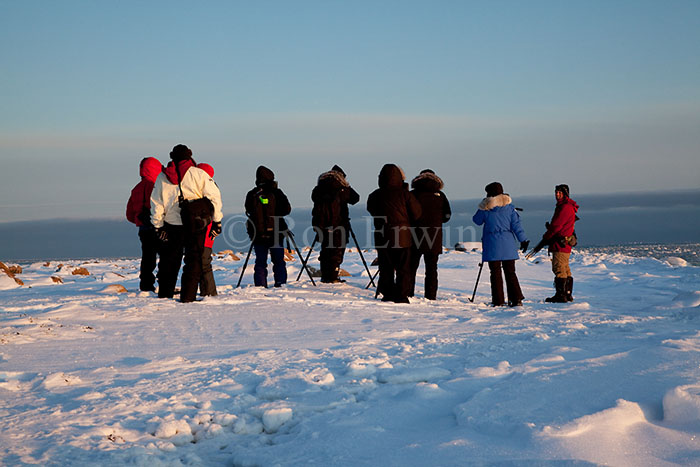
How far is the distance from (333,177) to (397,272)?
263 cm

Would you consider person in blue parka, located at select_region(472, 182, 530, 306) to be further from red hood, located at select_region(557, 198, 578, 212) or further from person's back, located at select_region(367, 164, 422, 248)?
person's back, located at select_region(367, 164, 422, 248)

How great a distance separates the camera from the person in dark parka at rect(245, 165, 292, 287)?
34.6ft

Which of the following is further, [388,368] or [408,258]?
[408,258]

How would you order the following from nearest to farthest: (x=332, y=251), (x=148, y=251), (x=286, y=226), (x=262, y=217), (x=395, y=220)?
(x=395, y=220) < (x=148, y=251) < (x=262, y=217) < (x=286, y=226) < (x=332, y=251)

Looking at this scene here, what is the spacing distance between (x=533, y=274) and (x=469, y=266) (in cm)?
207

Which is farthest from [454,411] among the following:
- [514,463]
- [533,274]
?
[533,274]

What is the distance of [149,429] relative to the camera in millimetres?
3824

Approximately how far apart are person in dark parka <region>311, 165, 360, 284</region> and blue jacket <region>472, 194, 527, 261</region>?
2.71m

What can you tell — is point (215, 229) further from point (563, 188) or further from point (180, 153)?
point (563, 188)

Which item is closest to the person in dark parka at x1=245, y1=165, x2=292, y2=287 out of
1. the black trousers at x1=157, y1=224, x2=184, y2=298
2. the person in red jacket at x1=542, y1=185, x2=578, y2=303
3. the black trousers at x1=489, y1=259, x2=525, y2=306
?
the black trousers at x1=157, y1=224, x2=184, y2=298

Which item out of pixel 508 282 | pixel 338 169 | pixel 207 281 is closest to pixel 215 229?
pixel 207 281

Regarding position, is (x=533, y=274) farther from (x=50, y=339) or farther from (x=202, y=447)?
(x=202, y=447)

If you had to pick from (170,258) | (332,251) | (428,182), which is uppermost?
(428,182)

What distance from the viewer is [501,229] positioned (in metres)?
9.47
